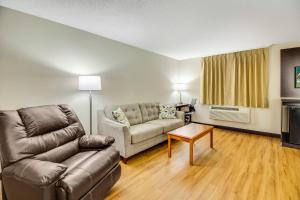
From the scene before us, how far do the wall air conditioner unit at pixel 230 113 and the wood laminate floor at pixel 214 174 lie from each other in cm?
101

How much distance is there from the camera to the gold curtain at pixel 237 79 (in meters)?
3.91

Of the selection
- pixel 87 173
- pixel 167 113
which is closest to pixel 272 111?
pixel 167 113

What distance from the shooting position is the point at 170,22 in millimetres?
2498

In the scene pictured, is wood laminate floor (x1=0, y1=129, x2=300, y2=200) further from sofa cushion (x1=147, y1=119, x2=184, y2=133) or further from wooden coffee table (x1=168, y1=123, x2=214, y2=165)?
sofa cushion (x1=147, y1=119, x2=184, y2=133)

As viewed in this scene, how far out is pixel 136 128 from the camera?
2.97 meters

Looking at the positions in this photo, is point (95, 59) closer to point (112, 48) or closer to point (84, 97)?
point (112, 48)

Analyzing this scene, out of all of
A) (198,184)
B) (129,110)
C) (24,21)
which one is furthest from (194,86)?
(24,21)

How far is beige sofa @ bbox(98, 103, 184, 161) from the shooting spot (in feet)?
8.32

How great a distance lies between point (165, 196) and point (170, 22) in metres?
2.49

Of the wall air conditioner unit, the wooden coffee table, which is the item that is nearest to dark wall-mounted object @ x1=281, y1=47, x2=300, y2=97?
the wall air conditioner unit

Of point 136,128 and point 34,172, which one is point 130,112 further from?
point 34,172

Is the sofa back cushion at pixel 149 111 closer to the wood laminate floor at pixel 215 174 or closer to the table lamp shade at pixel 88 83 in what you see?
the wood laminate floor at pixel 215 174

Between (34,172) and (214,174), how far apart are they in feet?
7.03

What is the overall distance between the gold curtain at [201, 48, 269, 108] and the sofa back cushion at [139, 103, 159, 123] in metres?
1.89
